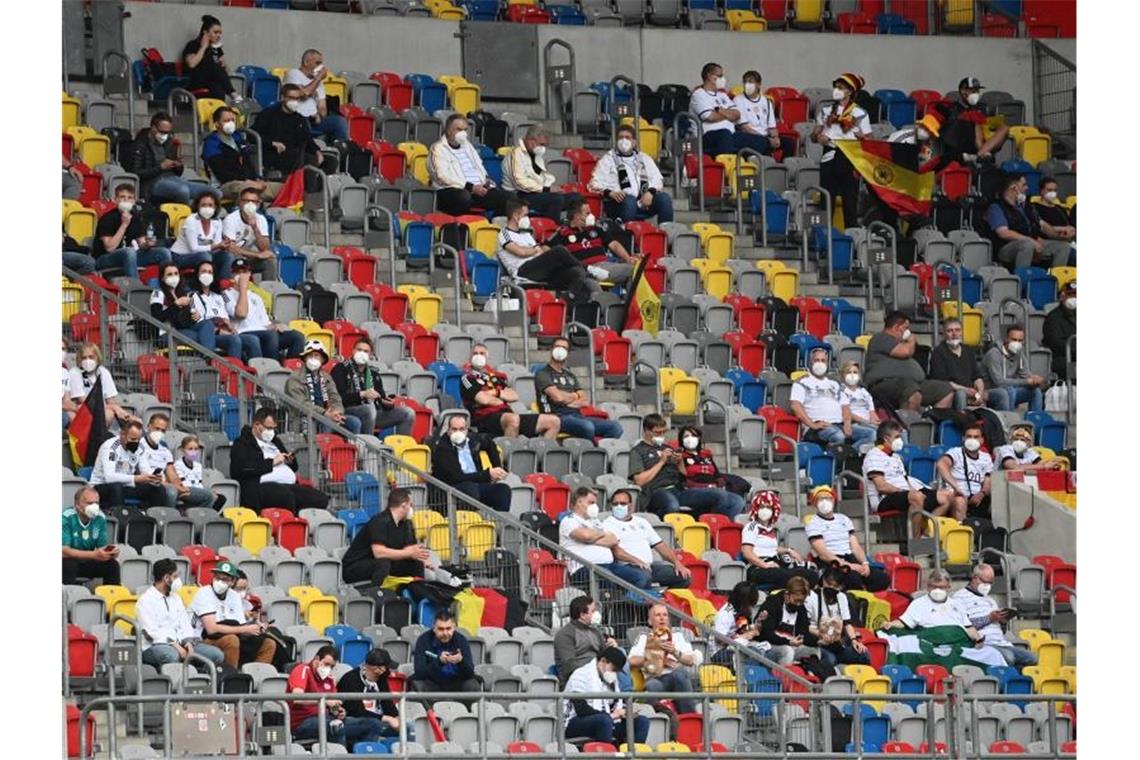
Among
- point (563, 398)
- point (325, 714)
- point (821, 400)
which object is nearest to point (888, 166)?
point (821, 400)

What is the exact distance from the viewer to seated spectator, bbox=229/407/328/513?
1992 cm

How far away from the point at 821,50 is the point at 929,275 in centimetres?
386

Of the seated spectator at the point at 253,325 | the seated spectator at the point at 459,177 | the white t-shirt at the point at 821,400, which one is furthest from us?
the seated spectator at the point at 459,177

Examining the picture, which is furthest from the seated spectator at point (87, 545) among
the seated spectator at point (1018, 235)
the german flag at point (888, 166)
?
the seated spectator at point (1018, 235)

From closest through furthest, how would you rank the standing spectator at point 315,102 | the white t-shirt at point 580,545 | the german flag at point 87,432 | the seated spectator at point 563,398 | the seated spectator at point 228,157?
the german flag at point 87,432 → the white t-shirt at point 580,545 → the seated spectator at point 563,398 → the seated spectator at point 228,157 → the standing spectator at point 315,102

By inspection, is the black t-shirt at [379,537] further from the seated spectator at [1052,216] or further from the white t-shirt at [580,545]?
the seated spectator at [1052,216]

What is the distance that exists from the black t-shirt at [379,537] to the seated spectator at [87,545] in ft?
5.17

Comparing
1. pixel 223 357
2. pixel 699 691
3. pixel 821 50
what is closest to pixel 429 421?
pixel 223 357

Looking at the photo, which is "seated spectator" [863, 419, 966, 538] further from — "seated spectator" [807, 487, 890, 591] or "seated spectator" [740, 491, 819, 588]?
"seated spectator" [740, 491, 819, 588]

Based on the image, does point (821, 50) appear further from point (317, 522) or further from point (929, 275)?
point (317, 522)

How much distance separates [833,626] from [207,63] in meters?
8.04

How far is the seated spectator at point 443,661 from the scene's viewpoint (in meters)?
18.2

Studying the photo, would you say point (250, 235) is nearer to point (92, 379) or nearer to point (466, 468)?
point (92, 379)

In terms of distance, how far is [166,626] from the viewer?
17.9 m
